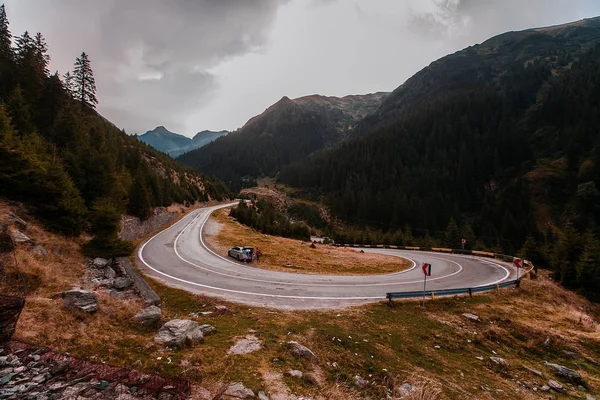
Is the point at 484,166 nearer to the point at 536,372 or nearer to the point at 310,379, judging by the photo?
the point at 536,372

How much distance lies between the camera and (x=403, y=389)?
10.1 m

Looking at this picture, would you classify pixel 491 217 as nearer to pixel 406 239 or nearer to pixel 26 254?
pixel 406 239

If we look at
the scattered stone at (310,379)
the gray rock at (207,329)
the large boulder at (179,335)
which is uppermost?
the large boulder at (179,335)

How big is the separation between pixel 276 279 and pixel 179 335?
13.8 metres

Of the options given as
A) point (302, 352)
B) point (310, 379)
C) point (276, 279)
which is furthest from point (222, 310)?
point (276, 279)

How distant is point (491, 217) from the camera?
356 ft

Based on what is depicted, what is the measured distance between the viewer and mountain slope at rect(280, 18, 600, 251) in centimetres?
10881

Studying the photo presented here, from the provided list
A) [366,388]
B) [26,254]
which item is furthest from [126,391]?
[26,254]

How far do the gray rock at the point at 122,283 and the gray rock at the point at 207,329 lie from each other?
8462mm

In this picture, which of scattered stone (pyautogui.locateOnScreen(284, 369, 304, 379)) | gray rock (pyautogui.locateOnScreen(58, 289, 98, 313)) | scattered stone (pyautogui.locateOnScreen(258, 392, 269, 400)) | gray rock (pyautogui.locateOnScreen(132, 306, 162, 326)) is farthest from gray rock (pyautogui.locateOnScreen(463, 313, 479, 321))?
gray rock (pyautogui.locateOnScreen(58, 289, 98, 313))

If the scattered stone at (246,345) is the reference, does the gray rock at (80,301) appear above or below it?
above

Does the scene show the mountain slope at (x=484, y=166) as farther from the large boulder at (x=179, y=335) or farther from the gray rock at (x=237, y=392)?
the gray rock at (x=237, y=392)

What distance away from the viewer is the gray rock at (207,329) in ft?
39.4

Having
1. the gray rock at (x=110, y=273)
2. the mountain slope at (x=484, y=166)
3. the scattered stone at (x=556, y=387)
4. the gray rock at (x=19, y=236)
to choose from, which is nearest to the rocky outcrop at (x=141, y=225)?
the gray rock at (x=110, y=273)
